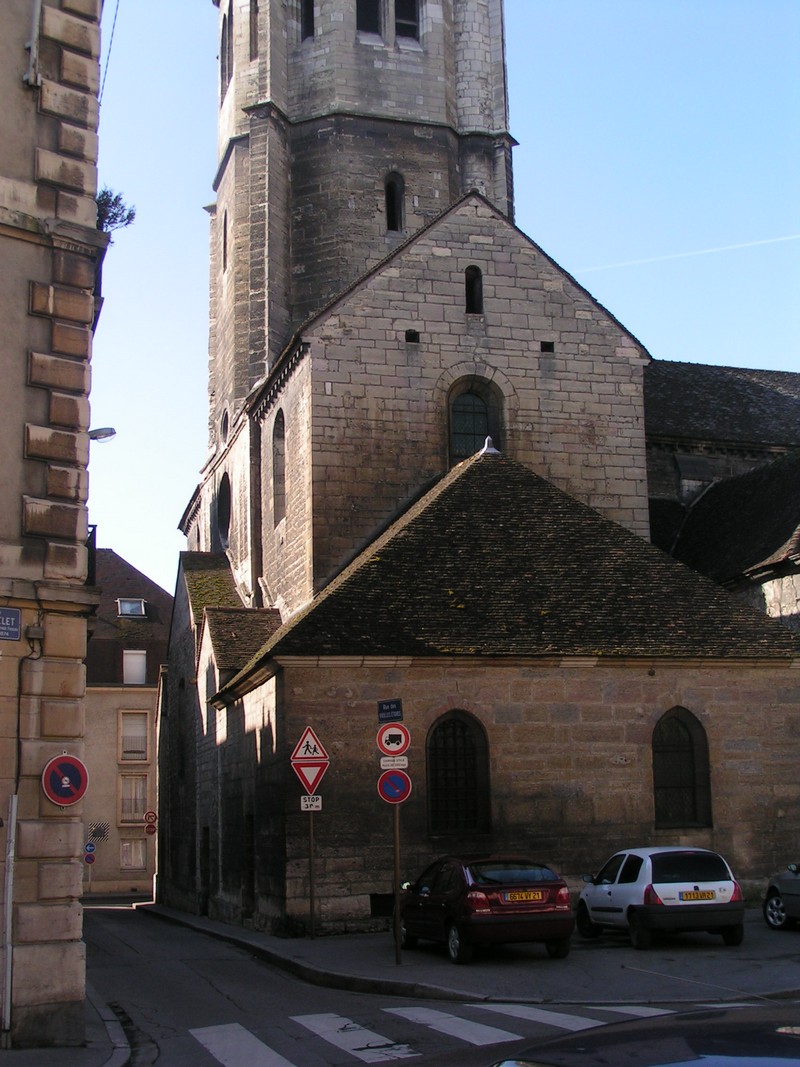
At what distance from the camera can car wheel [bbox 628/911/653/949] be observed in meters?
15.1

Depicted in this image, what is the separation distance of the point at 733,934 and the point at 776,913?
1589 mm

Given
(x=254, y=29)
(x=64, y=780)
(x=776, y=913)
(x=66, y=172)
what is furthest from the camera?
(x=254, y=29)

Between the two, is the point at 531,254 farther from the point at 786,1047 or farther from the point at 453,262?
the point at 786,1047

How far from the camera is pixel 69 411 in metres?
12.0

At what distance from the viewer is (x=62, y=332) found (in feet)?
39.6

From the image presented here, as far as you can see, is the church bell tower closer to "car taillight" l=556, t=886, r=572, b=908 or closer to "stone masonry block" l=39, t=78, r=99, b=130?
"stone masonry block" l=39, t=78, r=99, b=130

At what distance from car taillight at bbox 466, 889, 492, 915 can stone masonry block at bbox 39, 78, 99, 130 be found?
28.8 ft

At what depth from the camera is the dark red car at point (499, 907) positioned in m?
14.2

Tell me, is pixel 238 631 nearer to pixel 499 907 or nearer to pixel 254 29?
pixel 499 907

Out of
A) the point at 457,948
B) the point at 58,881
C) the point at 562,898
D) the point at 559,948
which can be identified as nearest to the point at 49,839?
the point at 58,881

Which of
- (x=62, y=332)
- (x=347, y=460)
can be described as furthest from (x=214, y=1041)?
(x=347, y=460)

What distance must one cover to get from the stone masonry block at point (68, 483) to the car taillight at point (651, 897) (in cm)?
783

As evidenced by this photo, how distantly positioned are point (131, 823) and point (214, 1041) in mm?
39721

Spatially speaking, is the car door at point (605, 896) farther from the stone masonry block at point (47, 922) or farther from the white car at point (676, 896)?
the stone masonry block at point (47, 922)
